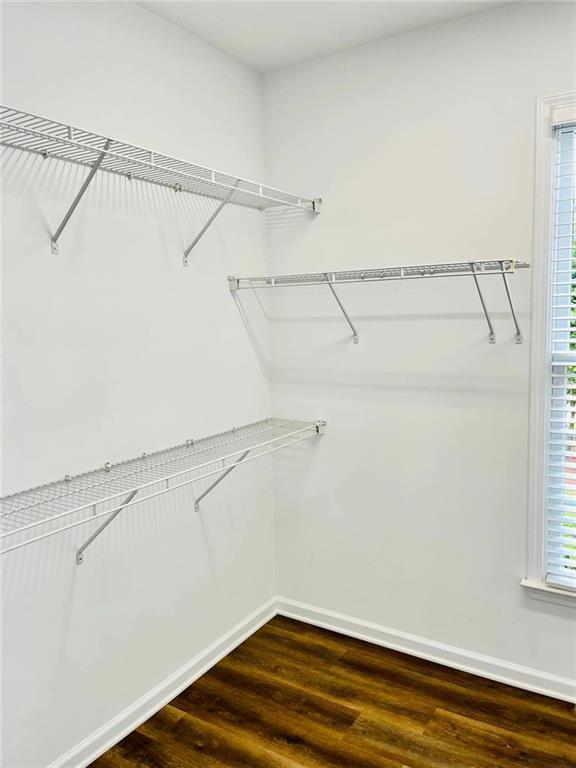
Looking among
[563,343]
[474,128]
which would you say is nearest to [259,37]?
[474,128]

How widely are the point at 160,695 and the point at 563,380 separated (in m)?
1.79

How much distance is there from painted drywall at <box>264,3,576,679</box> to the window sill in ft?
0.12

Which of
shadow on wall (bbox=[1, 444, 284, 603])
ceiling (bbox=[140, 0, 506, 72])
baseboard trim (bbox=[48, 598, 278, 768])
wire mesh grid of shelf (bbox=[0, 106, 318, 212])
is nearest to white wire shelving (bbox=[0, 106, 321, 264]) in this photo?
wire mesh grid of shelf (bbox=[0, 106, 318, 212])

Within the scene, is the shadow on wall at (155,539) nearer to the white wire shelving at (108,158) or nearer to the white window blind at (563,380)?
the white wire shelving at (108,158)

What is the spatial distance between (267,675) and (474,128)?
2.17 m

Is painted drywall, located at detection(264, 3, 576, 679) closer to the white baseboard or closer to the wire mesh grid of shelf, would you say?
the white baseboard

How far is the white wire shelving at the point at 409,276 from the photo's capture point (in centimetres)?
188

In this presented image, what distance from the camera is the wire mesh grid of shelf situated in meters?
1.41

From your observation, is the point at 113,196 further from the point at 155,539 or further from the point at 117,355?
the point at 155,539

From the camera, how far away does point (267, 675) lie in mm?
2289

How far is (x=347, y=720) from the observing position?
2021mm

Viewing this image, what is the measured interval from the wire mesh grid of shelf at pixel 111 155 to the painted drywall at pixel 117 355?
0.05 m

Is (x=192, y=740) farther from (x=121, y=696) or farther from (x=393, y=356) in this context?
(x=393, y=356)

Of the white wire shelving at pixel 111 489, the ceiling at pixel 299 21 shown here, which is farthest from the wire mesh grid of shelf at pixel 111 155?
the white wire shelving at pixel 111 489
